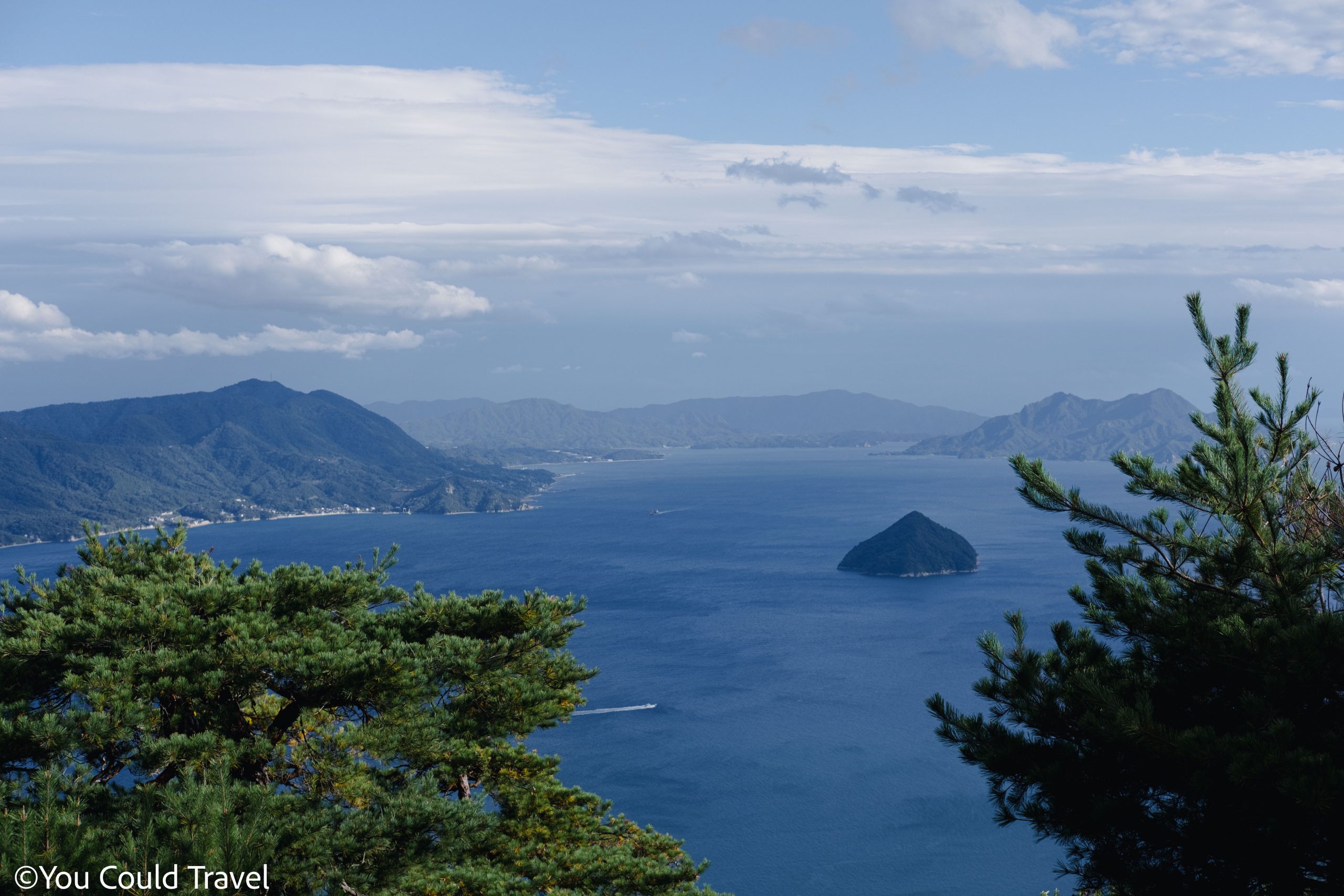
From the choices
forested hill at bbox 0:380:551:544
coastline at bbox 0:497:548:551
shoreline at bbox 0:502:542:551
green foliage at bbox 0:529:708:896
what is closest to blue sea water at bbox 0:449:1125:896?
shoreline at bbox 0:502:542:551

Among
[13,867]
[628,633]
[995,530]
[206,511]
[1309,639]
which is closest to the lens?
[13,867]

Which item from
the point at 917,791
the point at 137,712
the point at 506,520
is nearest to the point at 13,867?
the point at 137,712

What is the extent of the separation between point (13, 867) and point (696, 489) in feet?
555

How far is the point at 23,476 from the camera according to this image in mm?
158875

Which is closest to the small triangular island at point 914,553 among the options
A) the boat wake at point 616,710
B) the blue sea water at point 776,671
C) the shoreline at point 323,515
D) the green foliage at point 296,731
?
the blue sea water at point 776,671

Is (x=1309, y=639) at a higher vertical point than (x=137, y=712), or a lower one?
higher

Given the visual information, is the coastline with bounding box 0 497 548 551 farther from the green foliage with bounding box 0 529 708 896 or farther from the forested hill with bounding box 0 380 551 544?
the green foliage with bounding box 0 529 708 896

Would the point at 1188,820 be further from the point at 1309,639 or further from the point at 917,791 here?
the point at 917,791

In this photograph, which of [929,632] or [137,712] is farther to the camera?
[929,632]

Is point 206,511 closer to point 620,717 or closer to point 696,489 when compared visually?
point 696,489

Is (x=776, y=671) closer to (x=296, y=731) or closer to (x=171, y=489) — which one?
(x=296, y=731)

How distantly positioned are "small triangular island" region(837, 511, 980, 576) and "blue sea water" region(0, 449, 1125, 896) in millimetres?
1780

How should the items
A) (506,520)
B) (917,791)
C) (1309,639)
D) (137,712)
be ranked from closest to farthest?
1. (1309,639)
2. (137,712)
3. (917,791)
4. (506,520)

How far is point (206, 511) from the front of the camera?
153875mm
